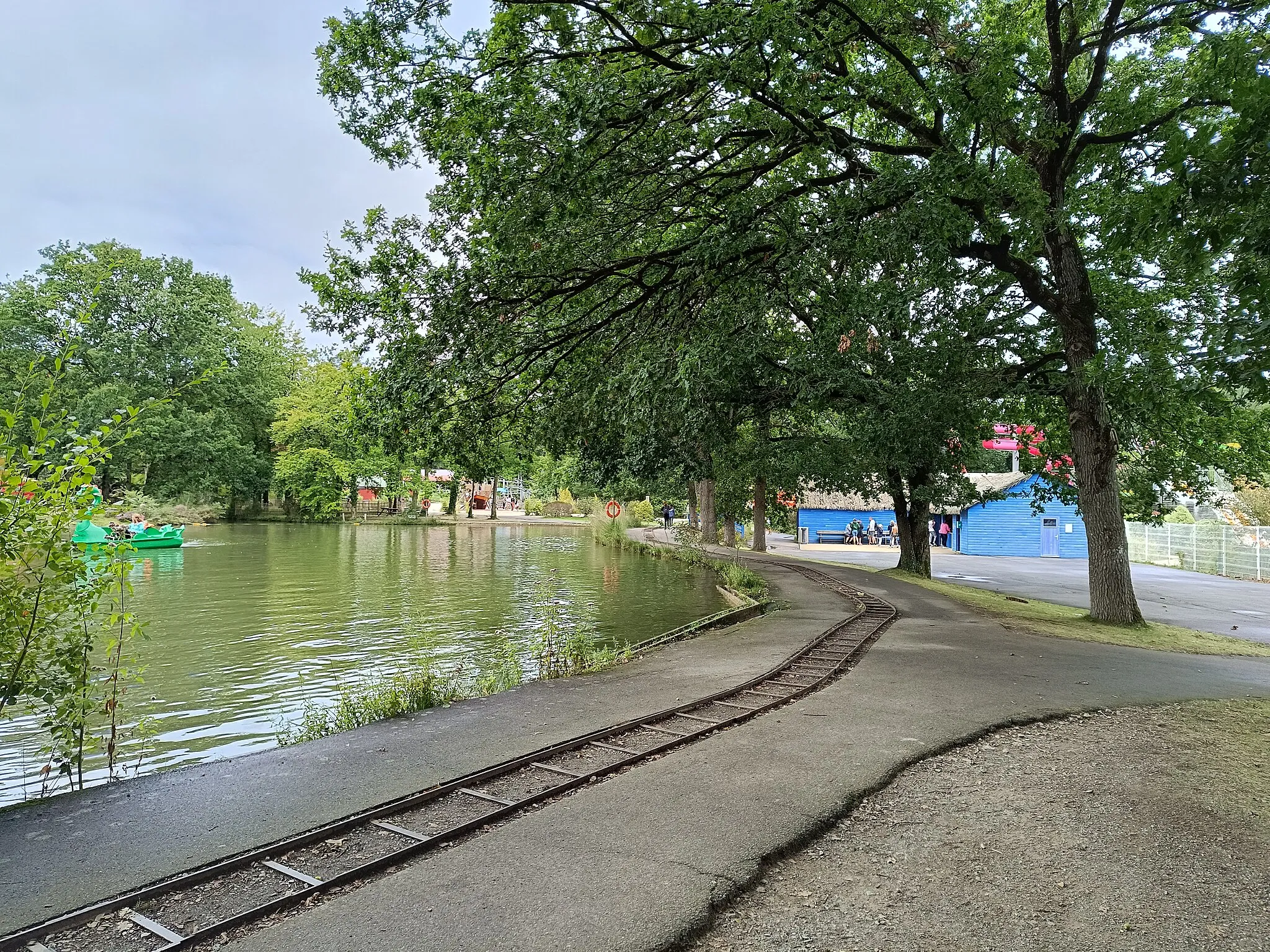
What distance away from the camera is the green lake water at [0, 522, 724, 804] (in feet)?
24.6

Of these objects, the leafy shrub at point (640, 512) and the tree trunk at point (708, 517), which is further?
the leafy shrub at point (640, 512)

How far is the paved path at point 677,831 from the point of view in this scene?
9.77 ft

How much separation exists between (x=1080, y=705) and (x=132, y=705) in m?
9.87

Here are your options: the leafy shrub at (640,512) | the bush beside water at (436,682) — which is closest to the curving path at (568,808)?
the bush beside water at (436,682)

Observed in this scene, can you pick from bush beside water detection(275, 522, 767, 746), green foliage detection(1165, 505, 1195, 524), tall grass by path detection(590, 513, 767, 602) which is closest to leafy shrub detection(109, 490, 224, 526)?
tall grass by path detection(590, 513, 767, 602)

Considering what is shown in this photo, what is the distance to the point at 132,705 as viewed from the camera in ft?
26.8

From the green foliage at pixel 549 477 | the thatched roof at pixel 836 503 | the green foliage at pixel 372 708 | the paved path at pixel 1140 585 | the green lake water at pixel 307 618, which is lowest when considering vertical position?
the paved path at pixel 1140 585

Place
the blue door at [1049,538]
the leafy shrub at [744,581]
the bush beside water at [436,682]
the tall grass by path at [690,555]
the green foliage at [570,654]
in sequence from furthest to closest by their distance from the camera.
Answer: the blue door at [1049,538] < the tall grass by path at [690,555] < the leafy shrub at [744,581] < the green foliage at [570,654] < the bush beside water at [436,682]

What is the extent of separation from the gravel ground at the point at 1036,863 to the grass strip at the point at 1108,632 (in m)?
6.36

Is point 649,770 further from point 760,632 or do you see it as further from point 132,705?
point 760,632

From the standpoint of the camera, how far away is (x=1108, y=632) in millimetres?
12094

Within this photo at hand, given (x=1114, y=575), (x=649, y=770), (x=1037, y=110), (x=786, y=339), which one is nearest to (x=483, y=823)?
(x=649, y=770)

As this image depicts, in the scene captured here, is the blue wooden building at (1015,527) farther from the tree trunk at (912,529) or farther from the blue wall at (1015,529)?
the tree trunk at (912,529)

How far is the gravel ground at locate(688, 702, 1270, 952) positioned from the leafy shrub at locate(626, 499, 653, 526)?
52465 mm
